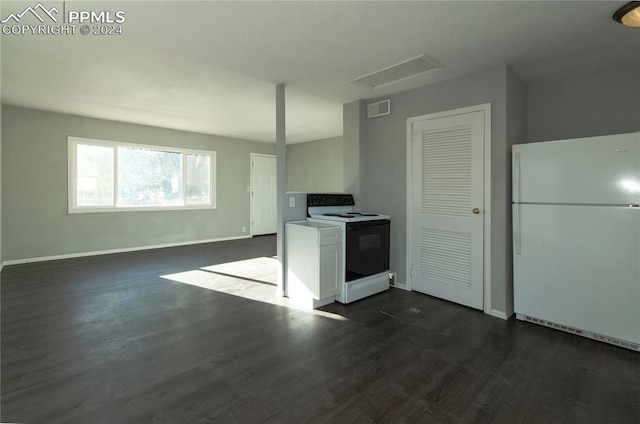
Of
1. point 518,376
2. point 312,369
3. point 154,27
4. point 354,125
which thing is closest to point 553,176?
point 518,376

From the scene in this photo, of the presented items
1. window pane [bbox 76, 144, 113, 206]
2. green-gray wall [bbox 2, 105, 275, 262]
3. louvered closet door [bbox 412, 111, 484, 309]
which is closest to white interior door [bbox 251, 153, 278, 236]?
green-gray wall [bbox 2, 105, 275, 262]

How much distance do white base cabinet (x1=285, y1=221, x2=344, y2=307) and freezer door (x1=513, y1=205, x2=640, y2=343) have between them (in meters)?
1.72

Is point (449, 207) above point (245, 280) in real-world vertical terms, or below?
above

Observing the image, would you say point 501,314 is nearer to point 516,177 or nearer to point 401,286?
point 401,286

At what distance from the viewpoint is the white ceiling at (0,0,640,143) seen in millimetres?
2043

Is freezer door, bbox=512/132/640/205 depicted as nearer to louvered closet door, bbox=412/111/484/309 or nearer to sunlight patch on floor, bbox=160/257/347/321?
louvered closet door, bbox=412/111/484/309

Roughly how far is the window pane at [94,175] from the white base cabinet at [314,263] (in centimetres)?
431

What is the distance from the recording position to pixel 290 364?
2070 mm

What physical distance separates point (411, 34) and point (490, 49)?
30.5 inches

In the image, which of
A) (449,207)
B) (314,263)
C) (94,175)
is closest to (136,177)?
(94,175)

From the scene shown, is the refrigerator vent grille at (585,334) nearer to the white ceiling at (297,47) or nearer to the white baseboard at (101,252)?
the white ceiling at (297,47)

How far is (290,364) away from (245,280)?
215 centimetres

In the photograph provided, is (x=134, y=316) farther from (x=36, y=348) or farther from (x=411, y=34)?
(x=411, y=34)

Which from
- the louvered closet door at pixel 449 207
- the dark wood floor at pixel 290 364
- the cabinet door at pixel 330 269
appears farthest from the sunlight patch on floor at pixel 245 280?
the louvered closet door at pixel 449 207
